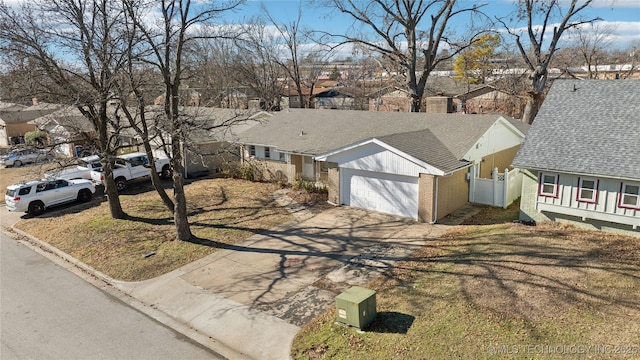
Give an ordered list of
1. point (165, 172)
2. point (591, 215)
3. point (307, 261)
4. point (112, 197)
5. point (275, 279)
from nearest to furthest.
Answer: point (275, 279)
point (307, 261)
point (591, 215)
point (112, 197)
point (165, 172)

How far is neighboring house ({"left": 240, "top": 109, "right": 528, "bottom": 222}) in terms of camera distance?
1803 centimetres

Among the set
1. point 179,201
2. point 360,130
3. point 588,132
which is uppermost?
point 588,132

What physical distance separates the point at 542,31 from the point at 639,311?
84.1ft

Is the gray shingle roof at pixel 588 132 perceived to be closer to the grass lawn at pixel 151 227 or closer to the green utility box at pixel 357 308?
the green utility box at pixel 357 308

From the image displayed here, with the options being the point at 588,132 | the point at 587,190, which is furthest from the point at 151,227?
the point at 588,132

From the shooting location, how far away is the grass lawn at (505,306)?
8844 millimetres

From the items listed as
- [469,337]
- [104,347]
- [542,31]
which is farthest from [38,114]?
[469,337]

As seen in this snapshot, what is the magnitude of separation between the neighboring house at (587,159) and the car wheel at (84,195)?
72.4 ft

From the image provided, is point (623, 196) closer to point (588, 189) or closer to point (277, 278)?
point (588, 189)

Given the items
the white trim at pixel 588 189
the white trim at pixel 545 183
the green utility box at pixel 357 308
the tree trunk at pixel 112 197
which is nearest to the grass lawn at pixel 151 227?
the tree trunk at pixel 112 197

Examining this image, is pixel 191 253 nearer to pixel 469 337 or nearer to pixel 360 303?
pixel 360 303

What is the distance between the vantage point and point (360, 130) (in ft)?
80.6

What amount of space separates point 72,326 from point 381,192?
12587mm

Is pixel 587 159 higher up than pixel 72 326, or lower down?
higher up
